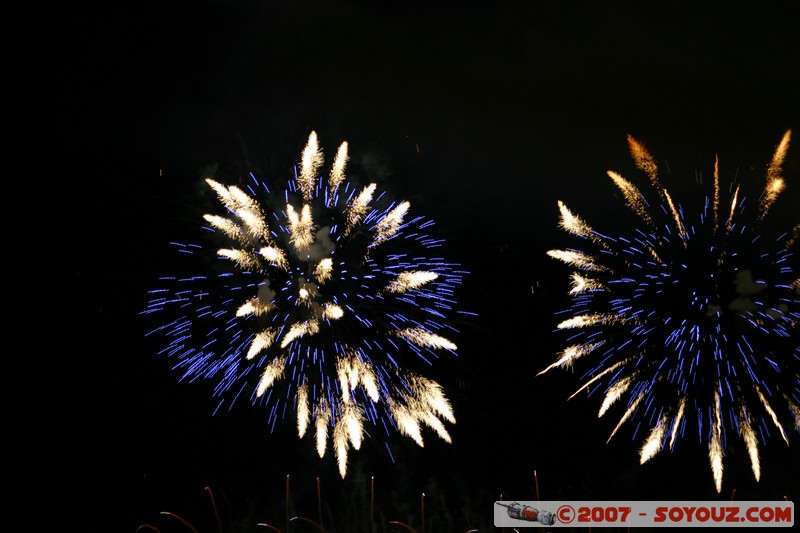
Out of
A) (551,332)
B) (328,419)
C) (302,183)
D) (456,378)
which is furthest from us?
(551,332)

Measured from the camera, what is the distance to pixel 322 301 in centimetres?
1844

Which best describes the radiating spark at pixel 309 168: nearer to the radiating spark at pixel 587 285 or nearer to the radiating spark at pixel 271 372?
the radiating spark at pixel 271 372

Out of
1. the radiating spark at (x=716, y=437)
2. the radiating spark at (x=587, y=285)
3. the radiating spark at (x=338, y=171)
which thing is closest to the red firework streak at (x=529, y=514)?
the radiating spark at (x=716, y=437)

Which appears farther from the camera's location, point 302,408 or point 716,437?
point 716,437

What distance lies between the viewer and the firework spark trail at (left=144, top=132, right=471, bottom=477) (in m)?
17.7

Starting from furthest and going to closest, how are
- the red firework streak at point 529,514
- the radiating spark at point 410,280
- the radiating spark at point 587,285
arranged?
the red firework streak at point 529,514, the radiating spark at point 587,285, the radiating spark at point 410,280

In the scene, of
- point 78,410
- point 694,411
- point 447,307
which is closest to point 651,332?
point 694,411

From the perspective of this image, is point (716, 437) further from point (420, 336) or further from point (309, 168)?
point (309, 168)

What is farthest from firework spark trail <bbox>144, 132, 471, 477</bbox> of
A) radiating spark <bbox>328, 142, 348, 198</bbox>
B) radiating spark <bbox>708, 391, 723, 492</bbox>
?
radiating spark <bbox>708, 391, 723, 492</bbox>

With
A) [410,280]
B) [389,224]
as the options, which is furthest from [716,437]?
[389,224]

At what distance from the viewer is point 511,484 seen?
2939cm

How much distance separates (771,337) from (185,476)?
1950cm

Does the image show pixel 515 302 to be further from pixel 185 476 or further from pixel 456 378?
pixel 185 476

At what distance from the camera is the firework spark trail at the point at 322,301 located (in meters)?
17.7
